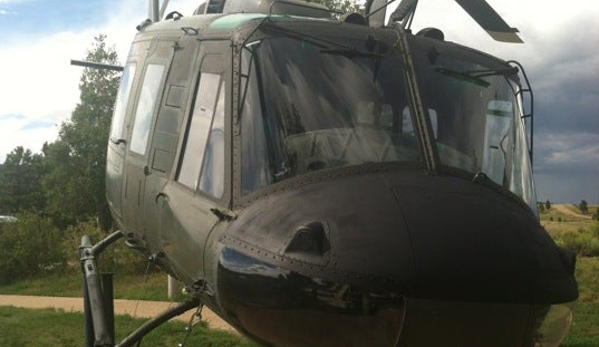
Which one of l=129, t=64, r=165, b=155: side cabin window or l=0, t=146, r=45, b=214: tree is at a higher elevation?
l=129, t=64, r=165, b=155: side cabin window

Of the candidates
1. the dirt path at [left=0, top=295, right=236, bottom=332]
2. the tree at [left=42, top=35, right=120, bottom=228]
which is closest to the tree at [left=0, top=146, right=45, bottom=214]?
the tree at [left=42, top=35, right=120, bottom=228]

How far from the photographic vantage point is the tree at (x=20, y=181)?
48781mm

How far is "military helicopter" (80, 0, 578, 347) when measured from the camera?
2.87m

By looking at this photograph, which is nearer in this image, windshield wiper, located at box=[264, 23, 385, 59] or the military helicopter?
the military helicopter

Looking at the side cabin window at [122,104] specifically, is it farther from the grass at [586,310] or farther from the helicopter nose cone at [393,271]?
the grass at [586,310]

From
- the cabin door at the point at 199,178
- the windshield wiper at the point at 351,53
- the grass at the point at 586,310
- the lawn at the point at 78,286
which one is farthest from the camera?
the lawn at the point at 78,286

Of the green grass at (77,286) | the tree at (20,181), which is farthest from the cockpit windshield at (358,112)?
the tree at (20,181)

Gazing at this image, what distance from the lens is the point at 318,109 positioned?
3752mm

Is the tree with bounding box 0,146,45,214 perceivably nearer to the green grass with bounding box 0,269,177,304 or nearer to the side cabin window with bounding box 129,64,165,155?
the green grass with bounding box 0,269,177,304

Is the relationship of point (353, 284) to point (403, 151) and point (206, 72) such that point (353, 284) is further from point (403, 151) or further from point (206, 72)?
point (206, 72)

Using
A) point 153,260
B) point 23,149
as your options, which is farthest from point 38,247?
point 23,149

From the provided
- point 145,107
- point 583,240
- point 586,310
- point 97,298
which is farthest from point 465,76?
point 583,240

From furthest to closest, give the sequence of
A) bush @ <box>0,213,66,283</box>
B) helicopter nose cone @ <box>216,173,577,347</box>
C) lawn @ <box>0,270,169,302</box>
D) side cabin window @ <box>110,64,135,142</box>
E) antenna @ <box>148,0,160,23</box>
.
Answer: bush @ <box>0,213,66,283</box>, lawn @ <box>0,270,169,302</box>, antenna @ <box>148,0,160,23</box>, side cabin window @ <box>110,64,135,142</box>, helicopter nose cone @ <box>216,173,577,347</box>

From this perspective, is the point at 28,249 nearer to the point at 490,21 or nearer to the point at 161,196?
the point at 161,196
